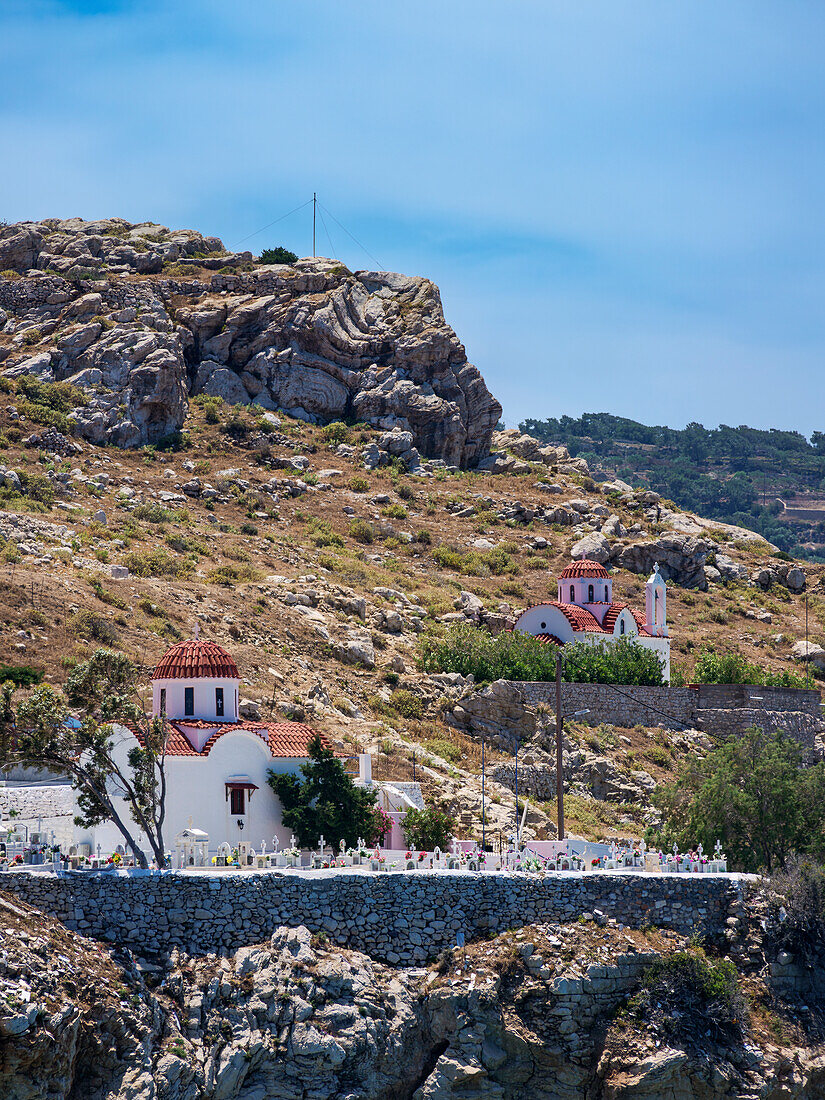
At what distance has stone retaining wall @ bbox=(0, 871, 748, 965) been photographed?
38.4 metres

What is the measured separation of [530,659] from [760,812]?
20.5 m

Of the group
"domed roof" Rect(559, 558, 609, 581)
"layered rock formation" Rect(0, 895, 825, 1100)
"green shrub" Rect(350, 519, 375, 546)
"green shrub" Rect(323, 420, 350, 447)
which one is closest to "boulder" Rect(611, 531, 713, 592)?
"green shrub" Rect(350, 519, 375, 546)

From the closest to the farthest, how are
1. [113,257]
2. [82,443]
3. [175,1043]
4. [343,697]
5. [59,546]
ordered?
[175,1043], [343,697], [59,546], [82,443], [113,257]

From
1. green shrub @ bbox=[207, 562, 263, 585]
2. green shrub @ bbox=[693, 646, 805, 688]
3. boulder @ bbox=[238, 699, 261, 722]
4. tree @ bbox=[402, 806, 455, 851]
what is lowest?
tree @ bbox=[402, 806, 455, 851]

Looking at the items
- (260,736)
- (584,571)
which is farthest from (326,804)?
(584,571)

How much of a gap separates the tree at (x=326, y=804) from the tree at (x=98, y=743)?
16.7 feet

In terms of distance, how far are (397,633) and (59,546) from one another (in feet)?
56.3

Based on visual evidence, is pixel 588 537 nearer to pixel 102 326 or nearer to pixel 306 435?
pixel 306 435

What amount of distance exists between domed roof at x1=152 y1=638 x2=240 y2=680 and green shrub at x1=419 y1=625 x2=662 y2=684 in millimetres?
19819

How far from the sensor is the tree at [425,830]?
161 feet

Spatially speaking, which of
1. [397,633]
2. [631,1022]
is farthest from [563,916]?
[397,633]

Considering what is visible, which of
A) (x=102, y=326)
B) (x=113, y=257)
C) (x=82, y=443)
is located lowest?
(x=82, y=443)

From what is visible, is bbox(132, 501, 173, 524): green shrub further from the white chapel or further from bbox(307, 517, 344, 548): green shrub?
the white chapel

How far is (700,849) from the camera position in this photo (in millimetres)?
47156
